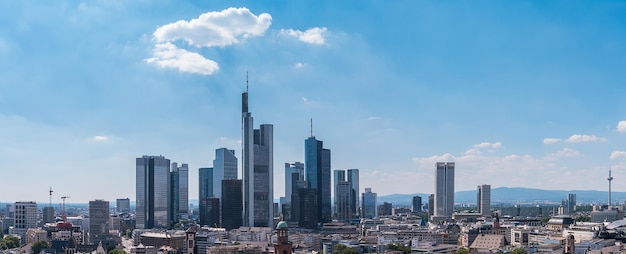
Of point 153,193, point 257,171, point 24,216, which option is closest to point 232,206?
point 257,171

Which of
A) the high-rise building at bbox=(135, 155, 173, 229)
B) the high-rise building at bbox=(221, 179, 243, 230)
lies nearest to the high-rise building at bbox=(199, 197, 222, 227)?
the high-rise building at bbox=(221, 179, 243, 230)

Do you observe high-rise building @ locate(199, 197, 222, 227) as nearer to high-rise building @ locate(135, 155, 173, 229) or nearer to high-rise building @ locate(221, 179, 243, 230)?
high-rise building @ locate(221, 179, 243, 230)

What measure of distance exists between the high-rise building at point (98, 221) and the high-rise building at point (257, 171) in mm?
30239

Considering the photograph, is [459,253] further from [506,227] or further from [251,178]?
[251,178]

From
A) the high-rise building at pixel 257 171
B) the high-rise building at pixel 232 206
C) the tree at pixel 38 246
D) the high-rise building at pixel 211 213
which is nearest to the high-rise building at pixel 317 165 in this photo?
the high-rise building at pixel 257 171

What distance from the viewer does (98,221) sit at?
12412cm

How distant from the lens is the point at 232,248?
81.1 meters

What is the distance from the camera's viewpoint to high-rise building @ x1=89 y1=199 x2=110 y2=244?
4589 inches

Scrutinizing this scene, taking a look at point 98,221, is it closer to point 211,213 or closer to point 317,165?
point 211,213

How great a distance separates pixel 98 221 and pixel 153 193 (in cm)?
4588

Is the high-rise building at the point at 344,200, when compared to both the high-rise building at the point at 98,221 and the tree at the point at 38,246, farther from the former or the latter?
the tree at the point at 38,246

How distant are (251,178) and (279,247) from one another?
103058 mm

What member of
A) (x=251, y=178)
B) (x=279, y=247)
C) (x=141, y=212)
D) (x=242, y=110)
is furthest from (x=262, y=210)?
(x=279, y=247)

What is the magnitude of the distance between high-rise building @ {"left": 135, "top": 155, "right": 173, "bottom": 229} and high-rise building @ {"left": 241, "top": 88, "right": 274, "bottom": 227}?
2921cm
